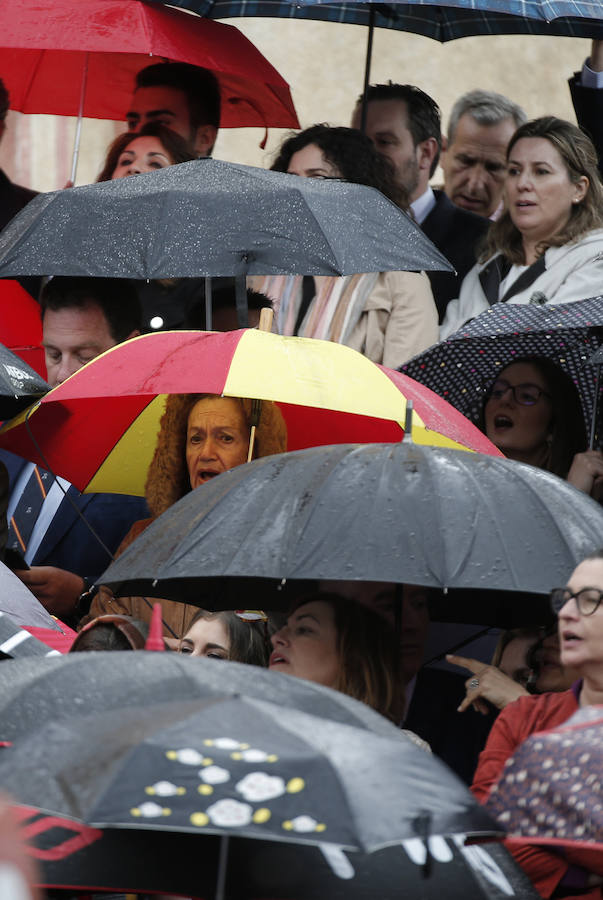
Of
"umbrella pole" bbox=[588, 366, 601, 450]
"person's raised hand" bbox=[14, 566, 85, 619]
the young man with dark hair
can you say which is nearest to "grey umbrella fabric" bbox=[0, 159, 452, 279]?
Result: "umbrella pole" bbox=[588, 366, 601, 450]

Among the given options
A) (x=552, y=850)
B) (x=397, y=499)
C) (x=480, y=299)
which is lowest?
(x=552, y=850)

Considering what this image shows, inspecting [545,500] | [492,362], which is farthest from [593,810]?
[492,362]

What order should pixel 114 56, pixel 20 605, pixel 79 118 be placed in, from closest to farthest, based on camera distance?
pixel 20 605 < pixel 79 118 < pixel 114 56

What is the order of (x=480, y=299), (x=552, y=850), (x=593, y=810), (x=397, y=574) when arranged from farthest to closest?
(x=480, y=299) < (x=397, y=574) < (x=552, y=850) < (x=593, y=810)

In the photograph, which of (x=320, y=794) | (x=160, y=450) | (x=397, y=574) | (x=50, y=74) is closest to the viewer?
(x=320, y=794)

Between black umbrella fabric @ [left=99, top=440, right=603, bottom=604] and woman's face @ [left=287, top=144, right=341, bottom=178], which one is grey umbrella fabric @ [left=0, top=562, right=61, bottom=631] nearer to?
black umbrella fabric @ [left=99, top=440, right=603, bottom=604]

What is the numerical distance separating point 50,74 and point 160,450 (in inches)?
97.6

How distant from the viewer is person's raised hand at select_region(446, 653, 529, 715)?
423 cm

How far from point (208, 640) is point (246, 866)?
161 centimetres

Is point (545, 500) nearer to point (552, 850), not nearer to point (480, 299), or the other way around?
point (552, 850)

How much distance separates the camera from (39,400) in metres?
4.97

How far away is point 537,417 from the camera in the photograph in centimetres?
568

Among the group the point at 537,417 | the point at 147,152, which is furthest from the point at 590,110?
the point at 147,152

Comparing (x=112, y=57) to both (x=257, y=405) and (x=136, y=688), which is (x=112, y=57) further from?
(x=136, y=688)
